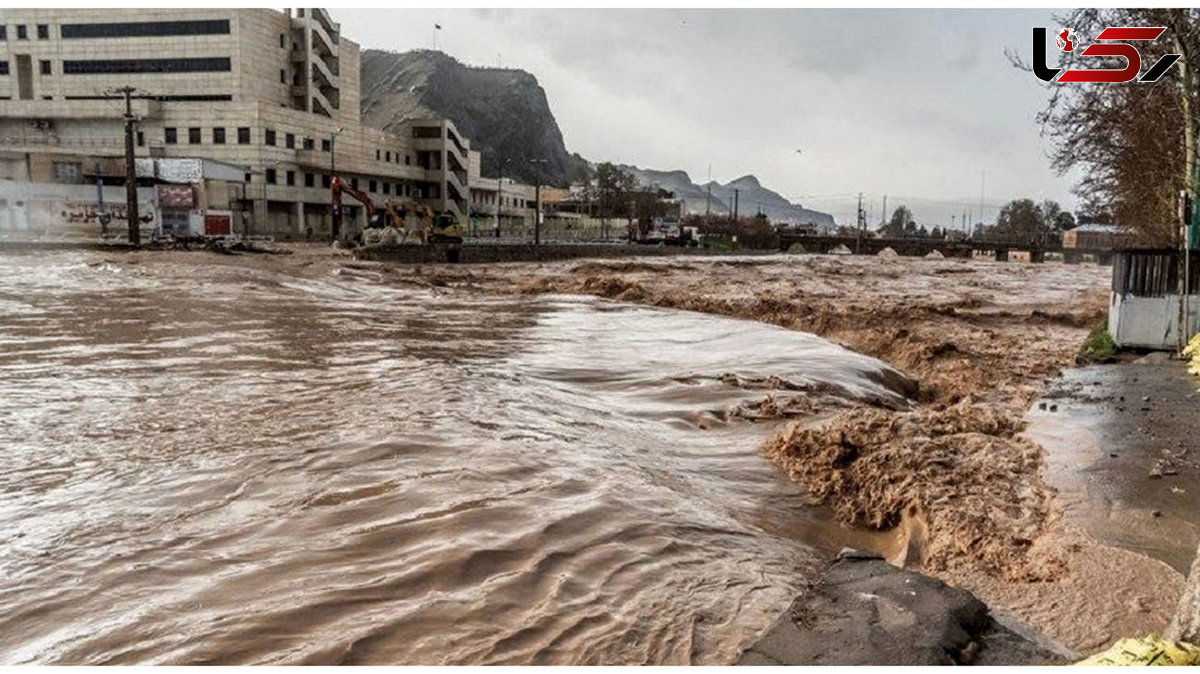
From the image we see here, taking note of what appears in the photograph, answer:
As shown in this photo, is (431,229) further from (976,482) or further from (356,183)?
(976,482)

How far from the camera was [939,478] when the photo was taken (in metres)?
6.40

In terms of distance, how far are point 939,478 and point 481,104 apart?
165 metres

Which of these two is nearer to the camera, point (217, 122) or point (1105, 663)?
point (1105, 663)

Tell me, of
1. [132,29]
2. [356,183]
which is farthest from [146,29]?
[356,183]

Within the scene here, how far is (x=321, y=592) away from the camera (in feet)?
13.3

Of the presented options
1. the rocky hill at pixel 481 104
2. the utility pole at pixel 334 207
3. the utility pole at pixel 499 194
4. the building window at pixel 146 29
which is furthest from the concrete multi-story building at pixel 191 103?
the rocky hill at pixel 481 104

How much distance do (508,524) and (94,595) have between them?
7.28 ft

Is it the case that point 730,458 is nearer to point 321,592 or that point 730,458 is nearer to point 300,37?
point 321,592

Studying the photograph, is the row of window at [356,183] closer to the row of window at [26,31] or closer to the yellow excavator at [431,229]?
the yellow excavator at [431,229]

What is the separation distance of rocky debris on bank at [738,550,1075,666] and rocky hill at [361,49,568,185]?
475 feet

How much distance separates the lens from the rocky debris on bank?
320cm

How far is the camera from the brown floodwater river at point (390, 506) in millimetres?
3752

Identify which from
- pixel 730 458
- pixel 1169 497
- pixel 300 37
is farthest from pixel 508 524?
pixel 300 37

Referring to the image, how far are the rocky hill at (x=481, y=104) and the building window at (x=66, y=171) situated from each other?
86155 mm
